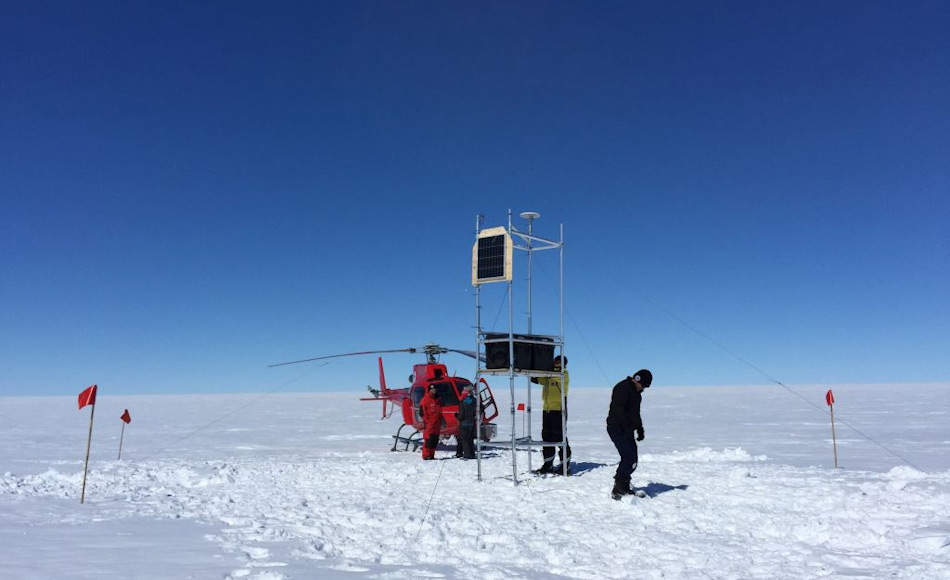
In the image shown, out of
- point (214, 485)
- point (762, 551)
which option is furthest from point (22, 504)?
point (762, 551)

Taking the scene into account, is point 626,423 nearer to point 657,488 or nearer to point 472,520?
point 657,488

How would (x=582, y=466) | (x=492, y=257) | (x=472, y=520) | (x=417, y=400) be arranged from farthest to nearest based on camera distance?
(x=417, y=400), (x=582, y=466), (x=492, y=257), (x=472, y=520)

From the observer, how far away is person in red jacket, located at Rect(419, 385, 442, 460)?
14.0 metres

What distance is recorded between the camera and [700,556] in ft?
19.5

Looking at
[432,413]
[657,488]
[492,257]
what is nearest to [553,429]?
[657,488]

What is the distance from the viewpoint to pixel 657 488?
9.59 m

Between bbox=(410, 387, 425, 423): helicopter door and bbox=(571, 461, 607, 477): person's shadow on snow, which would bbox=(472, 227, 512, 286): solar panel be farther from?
bbox=(410, 387, 425, 423): helicopter door

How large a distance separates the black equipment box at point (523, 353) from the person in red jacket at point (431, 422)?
12.6 ft

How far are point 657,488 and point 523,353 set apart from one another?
300 cm

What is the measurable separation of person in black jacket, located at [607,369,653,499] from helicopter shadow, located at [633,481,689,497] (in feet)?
2.07

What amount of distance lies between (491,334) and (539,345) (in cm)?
89

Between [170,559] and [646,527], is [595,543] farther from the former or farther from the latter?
[170,559]

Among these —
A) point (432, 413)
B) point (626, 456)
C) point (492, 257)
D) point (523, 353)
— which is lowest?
point (626, 456)

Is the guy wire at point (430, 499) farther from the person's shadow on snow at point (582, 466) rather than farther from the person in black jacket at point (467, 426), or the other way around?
the person's shadow on snow at point (582, 466)
